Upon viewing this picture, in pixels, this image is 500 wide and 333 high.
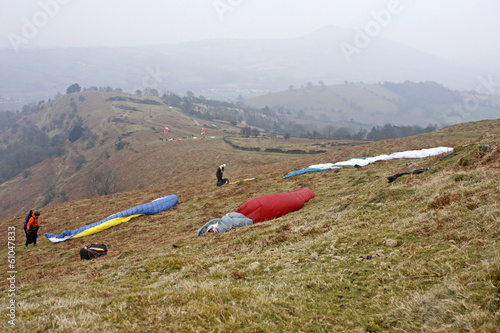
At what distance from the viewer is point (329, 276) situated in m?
4.84

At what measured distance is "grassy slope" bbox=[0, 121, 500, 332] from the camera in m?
3.42

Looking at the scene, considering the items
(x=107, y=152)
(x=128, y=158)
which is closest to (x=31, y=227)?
(x=128, y=158)

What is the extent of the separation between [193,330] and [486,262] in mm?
3755

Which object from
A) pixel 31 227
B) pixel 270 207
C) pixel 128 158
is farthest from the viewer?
pixel 128 158

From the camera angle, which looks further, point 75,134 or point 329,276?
point 75,134

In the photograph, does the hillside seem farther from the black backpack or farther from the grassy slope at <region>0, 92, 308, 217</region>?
the black backpack

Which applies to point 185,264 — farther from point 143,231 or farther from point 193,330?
point 143,231

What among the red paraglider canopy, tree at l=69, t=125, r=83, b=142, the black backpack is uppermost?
tree at l=69, t=125, r=83, b=142

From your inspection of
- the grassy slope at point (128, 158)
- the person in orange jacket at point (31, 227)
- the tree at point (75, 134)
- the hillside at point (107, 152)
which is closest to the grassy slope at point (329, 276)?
the person in orange jacket at point (31, 227)

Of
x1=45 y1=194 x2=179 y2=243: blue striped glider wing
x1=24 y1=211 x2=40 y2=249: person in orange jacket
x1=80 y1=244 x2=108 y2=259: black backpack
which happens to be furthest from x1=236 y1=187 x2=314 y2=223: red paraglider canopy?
x1=24 y1=211 x2=40 y2=249: person in orange jacket

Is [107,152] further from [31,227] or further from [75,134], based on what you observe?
[31,227]

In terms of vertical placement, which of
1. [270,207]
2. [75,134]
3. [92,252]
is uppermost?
[75,134]

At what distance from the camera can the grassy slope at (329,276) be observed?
135 inches

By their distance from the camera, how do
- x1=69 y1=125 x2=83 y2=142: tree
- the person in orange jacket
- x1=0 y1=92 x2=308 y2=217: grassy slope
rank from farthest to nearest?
1. x1=69 y1=125 x2=83 y2=142: tree
2. x1=0 y1=92 x2=308 y2=217: grassy slope
3. the person in orange jacket
